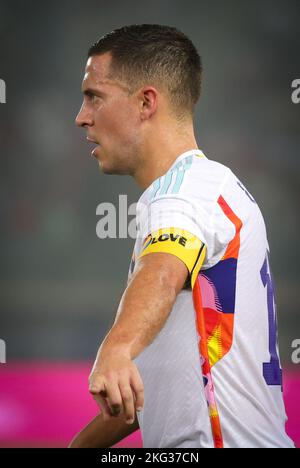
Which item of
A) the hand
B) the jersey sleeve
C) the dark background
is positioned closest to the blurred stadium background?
the dark background

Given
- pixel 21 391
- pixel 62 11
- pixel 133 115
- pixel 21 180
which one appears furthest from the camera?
pixel 62 11

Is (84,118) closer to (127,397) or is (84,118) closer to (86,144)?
(127,397)

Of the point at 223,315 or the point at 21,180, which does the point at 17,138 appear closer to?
the point at 21,180

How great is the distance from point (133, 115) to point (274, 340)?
526 millimetres

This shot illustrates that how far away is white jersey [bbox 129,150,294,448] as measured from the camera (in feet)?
4.21

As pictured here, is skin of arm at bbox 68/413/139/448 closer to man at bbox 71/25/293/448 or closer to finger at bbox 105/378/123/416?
man at bbox 71/25/293/448

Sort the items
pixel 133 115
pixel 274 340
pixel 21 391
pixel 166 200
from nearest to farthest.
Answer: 1. pixel 166 200
2. pixel 274 340
3. pixel 133 115
4. pixel 21 391

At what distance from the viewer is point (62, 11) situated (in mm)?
8617

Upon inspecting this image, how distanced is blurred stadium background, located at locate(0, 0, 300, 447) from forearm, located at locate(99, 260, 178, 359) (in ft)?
21.8

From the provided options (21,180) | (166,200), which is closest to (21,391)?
(21,180)

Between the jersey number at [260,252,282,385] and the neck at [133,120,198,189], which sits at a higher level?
the neck at [133,120,198,189]

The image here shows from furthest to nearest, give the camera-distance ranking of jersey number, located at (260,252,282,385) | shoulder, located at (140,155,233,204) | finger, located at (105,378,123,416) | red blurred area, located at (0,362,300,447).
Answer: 1. red blurred area, located at (0,362,300,447)
2. jersey number, located at (260,252,282,385)
3. shoulder, located at (140,155,233,204)
4. finger, located at (105,378,123,416)
